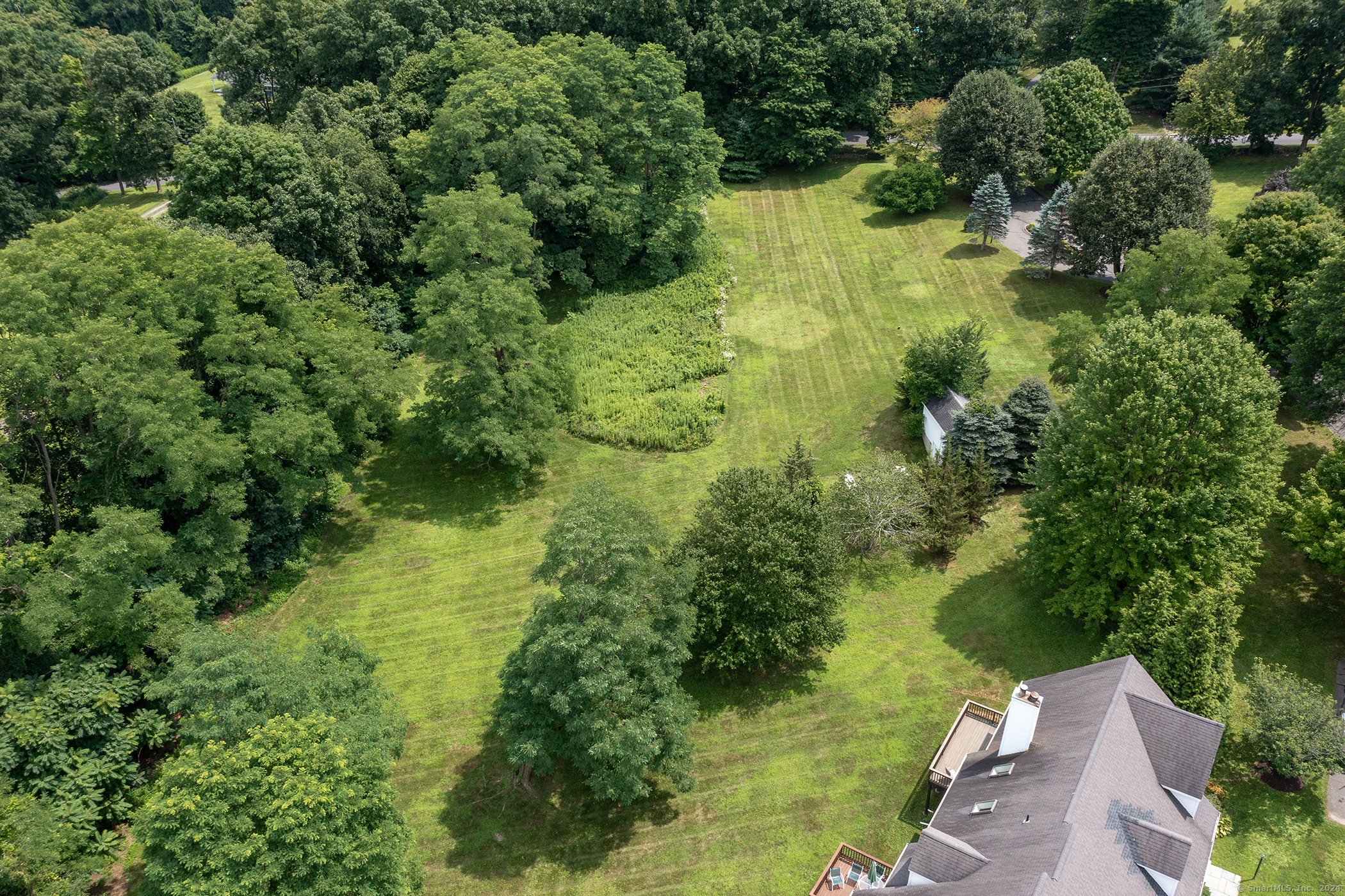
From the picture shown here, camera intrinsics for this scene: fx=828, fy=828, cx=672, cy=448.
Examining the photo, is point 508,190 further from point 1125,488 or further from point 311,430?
point 1125,488

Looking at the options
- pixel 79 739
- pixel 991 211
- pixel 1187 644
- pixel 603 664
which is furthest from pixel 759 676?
pixel 991 211

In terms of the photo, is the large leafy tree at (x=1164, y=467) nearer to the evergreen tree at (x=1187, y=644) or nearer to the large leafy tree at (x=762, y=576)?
the evergreen tree at (x=1187, y=644)

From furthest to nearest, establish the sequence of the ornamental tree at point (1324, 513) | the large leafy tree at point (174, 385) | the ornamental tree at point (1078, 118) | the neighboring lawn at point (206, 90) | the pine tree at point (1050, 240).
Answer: the neighboring lawn at point (206, 90)
the ornamental tree at point (1078, 118)
the pine tree at point (1050, 240)
the ornamental tree at point (1324, 513)
the large leafy tree at point (174, 385)

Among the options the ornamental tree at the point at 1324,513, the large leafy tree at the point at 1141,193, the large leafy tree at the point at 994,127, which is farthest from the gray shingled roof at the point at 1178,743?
the large leafy tree at the point at 994,127

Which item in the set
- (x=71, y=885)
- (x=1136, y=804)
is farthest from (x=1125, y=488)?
(x=71, y=885)

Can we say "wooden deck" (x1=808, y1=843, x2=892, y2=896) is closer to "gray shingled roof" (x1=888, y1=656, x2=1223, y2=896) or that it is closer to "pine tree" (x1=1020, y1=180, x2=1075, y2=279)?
"gray shingled roof" (x1=888, y1=656, x2=1223, y2=896)
